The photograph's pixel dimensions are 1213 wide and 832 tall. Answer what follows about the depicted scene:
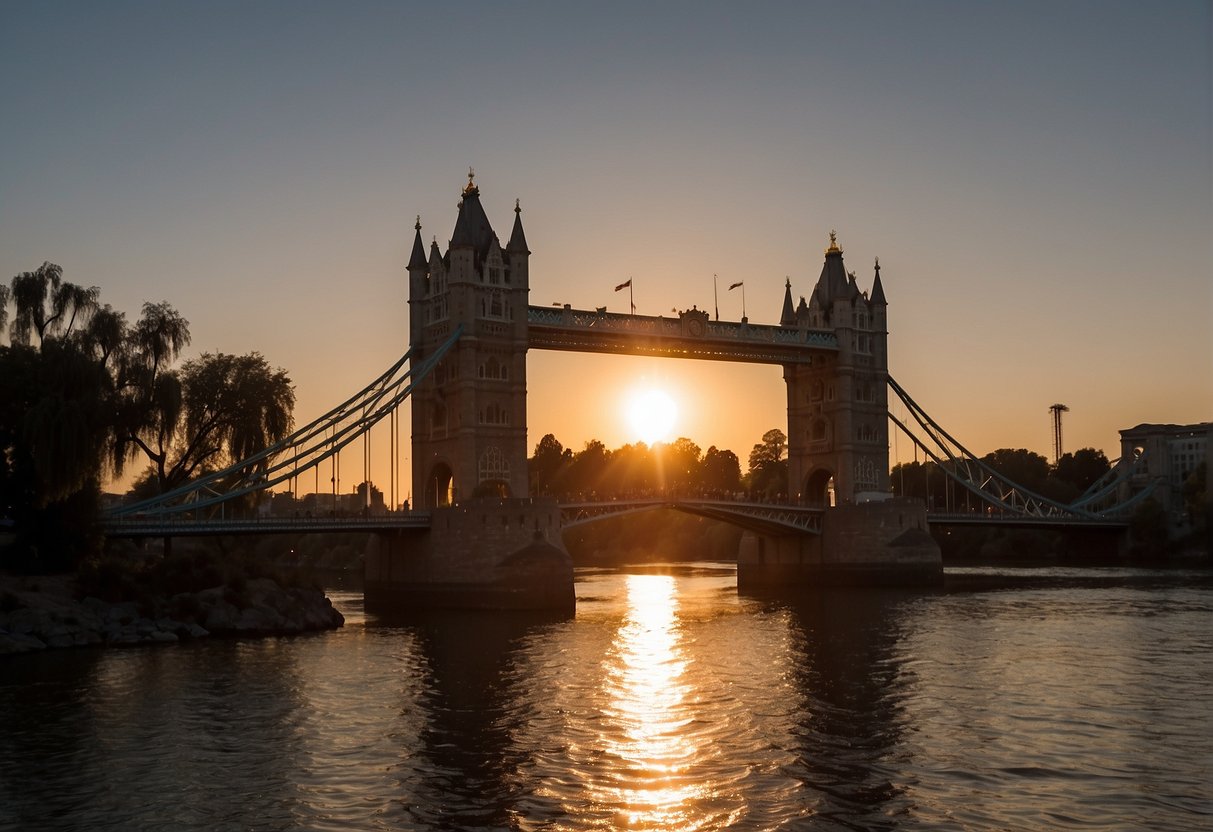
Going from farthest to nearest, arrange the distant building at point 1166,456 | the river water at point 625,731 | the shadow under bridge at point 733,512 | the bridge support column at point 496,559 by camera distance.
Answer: the distant building at point 1166,456 < the shadow under bridge at point 733,512 < the bridge support column at point 496,559 < the river water at point 625,731

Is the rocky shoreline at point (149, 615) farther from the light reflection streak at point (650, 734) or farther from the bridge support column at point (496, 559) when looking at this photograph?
the light reflection streak at point (650, 734)

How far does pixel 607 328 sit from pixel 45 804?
54.7 metres

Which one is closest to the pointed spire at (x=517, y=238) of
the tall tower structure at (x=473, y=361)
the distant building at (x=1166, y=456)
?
the tall tower structure at (x=473, y=361)

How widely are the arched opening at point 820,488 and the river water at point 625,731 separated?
38.8 metres

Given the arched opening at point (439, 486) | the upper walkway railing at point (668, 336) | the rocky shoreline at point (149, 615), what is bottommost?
the rocky shoreline at point (149, 615)

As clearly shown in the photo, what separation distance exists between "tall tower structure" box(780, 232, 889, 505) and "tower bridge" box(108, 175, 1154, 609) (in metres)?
0.12

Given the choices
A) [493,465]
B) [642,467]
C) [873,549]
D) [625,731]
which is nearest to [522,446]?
[493,465]

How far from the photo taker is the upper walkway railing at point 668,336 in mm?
74625

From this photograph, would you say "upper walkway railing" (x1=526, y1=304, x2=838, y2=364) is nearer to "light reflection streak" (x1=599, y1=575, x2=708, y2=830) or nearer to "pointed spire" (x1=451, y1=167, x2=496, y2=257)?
"pointed spire" (x1=451, y1=167, x2=496, y2=257)

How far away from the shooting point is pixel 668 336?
7850 cm

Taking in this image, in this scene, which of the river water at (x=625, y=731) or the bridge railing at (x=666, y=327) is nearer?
the river water at (x=625, y=731)

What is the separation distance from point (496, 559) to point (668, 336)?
20.9 meters

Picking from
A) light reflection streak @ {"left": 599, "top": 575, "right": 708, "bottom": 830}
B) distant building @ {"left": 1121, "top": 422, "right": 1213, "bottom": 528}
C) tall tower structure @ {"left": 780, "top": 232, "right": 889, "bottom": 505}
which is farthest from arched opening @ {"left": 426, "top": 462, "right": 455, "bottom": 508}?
distant building @ {"left": 1121, "top": 422, "right": 1213, "bottom": 528}

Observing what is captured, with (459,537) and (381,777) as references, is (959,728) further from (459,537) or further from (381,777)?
(459,537)
